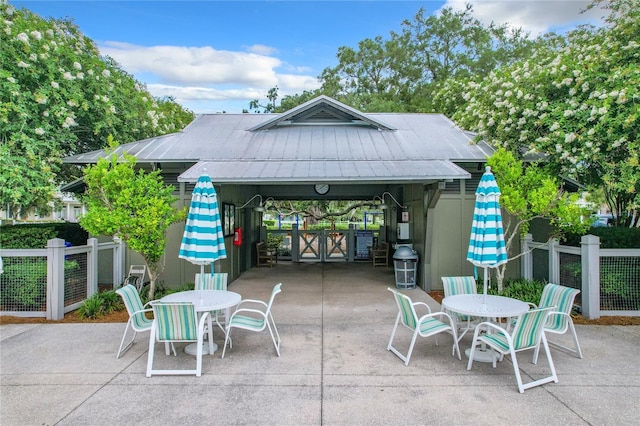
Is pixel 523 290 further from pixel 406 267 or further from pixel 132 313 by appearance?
pixel 132 313

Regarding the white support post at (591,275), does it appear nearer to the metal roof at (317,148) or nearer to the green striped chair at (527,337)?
the metal roof at (317,148)

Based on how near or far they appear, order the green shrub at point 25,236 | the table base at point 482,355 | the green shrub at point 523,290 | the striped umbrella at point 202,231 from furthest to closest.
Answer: the green shrub at point 25,236 < the green shrub at point 523,290 < the striped umbrella at point 202,231 < the table base at point 482,355

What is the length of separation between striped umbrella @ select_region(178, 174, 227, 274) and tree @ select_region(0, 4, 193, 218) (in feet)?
15.6

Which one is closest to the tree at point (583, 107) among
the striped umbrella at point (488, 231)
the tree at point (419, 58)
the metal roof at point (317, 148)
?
the metal roof at point (317, 148)

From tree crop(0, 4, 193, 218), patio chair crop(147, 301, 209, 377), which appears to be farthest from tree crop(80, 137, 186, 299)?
patio chair crop(147, 301, 209, 377)

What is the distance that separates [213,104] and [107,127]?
1840cm

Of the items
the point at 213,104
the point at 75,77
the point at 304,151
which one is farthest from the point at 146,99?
the point at 213,104

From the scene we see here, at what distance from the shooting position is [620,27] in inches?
292

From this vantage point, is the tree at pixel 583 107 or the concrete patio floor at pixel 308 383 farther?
the tree at pixel 583 107

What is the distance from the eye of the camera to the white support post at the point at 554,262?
7215mm

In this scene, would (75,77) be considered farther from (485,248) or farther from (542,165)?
(542,165)

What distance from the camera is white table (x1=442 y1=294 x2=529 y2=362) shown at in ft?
14.8

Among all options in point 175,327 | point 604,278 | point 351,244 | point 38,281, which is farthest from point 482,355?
point 351,244

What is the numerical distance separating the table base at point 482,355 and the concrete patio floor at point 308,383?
5.6 inches
